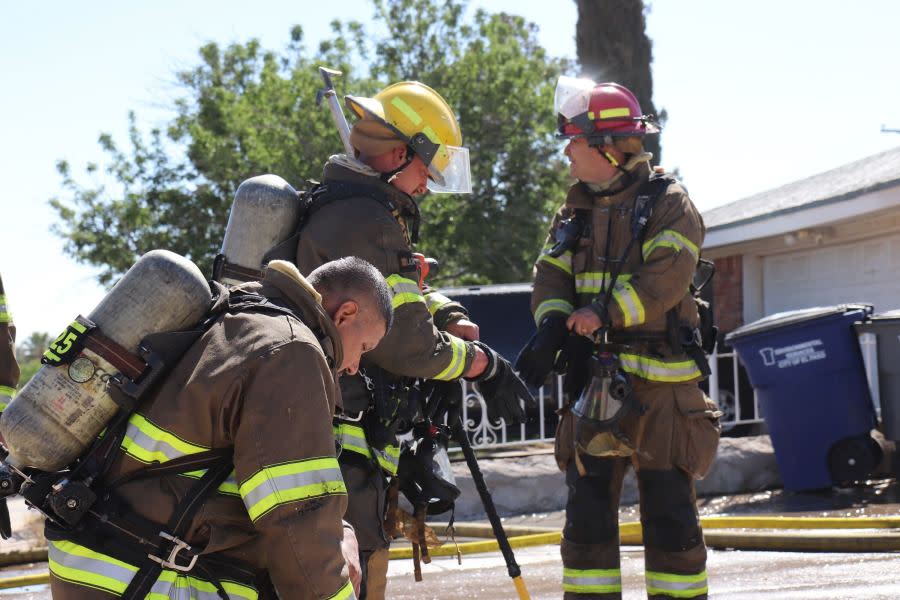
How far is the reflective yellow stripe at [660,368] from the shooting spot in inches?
189

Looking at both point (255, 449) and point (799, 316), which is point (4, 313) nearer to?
point (255, 449)

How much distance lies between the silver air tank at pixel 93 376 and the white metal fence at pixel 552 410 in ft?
23.0

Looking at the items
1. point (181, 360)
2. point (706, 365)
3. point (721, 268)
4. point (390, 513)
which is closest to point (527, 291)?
point (721, 268)

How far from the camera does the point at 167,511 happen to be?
262 cm

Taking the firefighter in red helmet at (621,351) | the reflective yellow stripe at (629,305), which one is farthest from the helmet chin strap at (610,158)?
the reflective yellow stripe at (629,305)

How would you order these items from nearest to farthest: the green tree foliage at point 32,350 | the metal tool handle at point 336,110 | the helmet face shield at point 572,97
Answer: the metal tool handle at point 336,110 < the helmet face shield at point 572,97 < the green tree foliage at point 32,350

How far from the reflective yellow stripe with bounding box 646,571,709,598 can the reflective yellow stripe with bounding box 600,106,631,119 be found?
6.19ft

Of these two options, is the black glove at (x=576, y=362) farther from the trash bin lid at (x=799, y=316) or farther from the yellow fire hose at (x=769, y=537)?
the trash bin lid at (x=799, y=316)

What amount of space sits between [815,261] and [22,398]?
37.1ft

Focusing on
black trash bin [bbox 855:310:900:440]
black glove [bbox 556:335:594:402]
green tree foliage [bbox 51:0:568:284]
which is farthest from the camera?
green tree foliage [bbox 51:0:568:284]

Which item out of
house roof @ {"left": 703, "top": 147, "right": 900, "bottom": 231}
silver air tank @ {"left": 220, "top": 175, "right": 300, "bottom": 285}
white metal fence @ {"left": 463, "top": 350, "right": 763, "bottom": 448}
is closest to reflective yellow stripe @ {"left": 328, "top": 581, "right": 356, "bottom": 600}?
silver air tank @ {"left": 220, "top": 175, "right": 300, "bottom": 285}

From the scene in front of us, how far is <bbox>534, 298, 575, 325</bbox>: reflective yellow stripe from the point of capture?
509cm

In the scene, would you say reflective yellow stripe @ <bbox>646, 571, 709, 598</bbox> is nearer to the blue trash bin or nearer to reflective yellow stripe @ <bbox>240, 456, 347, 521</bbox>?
reflective yellow stripe @ <bbox>240, 456, 347, 521</bbox>

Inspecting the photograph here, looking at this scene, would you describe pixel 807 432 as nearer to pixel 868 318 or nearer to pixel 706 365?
pixel 868 318
